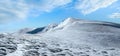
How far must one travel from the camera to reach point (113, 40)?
123ft

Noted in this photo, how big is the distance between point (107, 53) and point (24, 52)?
10858mm

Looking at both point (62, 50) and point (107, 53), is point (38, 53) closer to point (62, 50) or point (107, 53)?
point (62, 50)

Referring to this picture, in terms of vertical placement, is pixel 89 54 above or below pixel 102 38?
below

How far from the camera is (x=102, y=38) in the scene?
38969 mm

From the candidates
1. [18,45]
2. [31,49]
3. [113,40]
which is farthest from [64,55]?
[113,40]

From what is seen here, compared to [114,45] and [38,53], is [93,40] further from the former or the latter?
[38,53]

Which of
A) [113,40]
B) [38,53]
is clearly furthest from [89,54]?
[113,40]

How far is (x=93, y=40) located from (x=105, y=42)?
7.48 ft

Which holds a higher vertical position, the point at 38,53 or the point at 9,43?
the point at 9,43

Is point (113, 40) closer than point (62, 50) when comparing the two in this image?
No

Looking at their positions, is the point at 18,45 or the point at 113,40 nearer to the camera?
the point at 18,45

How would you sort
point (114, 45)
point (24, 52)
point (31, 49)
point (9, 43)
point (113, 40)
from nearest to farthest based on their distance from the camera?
point (24, 52)
point (31, 49)
point (9, 43)
point (114, 45)
point (113, 40)

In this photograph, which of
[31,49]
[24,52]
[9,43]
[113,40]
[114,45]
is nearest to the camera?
[24,52]

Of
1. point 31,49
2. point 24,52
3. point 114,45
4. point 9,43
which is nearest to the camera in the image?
point 24,52
